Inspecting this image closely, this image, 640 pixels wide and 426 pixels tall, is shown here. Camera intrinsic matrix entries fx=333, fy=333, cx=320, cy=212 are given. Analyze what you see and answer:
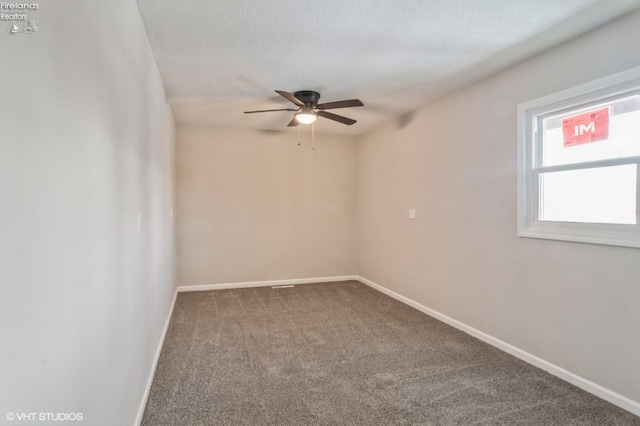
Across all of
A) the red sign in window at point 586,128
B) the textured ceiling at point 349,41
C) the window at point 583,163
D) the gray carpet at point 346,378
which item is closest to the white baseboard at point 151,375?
the gray carpet at point 346,378

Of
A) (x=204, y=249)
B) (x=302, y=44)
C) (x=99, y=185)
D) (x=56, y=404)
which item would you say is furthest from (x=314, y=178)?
(x=56, y=404)

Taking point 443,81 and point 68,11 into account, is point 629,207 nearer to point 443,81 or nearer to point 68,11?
point 443,81

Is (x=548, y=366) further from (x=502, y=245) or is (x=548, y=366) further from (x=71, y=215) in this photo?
(x=71, y=215)

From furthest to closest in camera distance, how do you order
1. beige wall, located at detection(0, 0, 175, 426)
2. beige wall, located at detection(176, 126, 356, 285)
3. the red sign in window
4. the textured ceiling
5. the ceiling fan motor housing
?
beige wall, located at detection(176, 126, 356, 285) → the ceiling fan motor housing → the red sign in window → the textured ceiling → beige wall, located at detection(0, 0, 175, 426)

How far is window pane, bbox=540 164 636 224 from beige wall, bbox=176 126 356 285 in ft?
11.2

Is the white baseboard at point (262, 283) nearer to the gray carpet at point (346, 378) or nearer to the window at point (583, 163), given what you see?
the gray carpet at point (346, 378)

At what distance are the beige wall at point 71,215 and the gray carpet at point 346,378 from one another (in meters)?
0.58

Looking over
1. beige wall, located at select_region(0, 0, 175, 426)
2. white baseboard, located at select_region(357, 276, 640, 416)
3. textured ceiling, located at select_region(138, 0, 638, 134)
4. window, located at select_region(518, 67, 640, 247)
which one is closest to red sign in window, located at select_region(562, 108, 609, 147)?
window, located at select_region(518, 67, 640, 247)

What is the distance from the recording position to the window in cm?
218

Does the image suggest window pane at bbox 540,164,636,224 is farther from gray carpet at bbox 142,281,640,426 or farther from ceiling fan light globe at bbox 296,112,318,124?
ceiling fan light globe at bbox 296,112,318,124

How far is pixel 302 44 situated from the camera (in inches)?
A: 101

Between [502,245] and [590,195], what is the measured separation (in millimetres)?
792

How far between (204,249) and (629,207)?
481cm

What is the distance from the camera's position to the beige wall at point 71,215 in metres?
0.73
